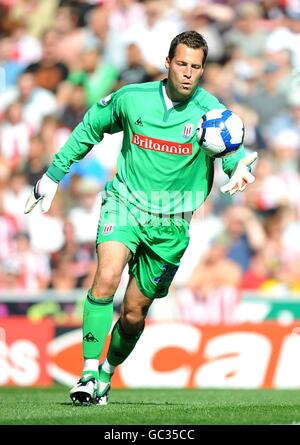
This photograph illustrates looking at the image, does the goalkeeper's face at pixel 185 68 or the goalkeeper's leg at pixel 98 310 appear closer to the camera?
the goalkeeper's leg at pixel 98 310

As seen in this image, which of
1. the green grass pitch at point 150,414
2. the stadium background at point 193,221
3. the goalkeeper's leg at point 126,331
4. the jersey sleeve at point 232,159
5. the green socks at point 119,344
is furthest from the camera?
the stadium background at point 193,221

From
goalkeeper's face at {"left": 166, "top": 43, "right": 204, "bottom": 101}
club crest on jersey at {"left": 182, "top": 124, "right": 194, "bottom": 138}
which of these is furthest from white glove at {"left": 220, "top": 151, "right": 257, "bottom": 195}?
goalkeeper's face at {"left": 166, "top": 43, "right": 204, "bottom": 101}

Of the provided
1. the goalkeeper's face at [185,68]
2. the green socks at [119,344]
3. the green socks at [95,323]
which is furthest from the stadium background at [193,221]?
the goalkeeper's face at [185,68]

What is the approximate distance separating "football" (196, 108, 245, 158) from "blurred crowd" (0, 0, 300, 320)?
5.66 m

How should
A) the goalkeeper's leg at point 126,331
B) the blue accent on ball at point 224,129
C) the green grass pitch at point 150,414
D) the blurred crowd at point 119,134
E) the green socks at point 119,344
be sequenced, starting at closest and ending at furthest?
the green grass pitch at point 150,414 < the blue accent on ball at point 224,129 < the goalkeeper's leg at point 126,331 < the green socks at point 119,344 < the blurred crowd at point 119,134

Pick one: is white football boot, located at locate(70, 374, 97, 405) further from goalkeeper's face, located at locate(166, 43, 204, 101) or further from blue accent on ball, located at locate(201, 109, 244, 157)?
goalkeeper's face, located at locate(166, 43, 204, 101)

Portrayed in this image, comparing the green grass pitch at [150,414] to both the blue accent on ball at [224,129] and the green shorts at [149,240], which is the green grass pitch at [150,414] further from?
the blue accent on ball at [224,129]

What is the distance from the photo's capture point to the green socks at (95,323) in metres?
7.57

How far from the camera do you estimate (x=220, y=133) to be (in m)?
7.37

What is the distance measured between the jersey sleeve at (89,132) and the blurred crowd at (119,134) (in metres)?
5.21

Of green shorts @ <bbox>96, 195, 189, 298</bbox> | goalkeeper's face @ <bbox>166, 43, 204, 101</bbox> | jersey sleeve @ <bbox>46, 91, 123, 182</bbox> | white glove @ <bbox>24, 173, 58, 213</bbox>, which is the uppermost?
goalkeeper's face @ <bbox>166, 43, 204, 101</bbox>

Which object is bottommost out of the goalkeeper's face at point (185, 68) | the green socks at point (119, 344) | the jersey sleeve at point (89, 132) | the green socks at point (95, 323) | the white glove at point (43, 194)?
the green socks at point (119, 344)

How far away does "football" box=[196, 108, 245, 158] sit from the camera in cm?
738

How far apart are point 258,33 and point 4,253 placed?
560cm
